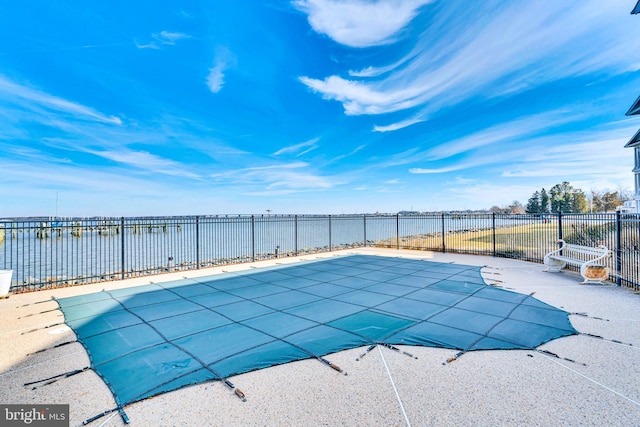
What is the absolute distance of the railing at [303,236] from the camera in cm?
635

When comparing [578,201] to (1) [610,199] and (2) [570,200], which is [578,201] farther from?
(1) [610,199]

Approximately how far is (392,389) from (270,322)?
212cm

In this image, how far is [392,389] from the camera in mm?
2367

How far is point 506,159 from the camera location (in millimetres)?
21406

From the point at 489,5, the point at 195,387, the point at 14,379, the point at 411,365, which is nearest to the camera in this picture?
the point at 195,387

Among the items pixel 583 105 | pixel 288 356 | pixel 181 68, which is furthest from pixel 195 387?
pixel 583 105

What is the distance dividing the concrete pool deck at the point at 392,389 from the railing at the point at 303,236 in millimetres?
3796

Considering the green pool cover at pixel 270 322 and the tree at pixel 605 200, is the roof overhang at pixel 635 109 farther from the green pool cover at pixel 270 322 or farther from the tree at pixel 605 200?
the tree at pixel 605 200

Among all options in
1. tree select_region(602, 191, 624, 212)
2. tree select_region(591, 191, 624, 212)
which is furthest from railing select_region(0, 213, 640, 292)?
tree select_region(602, 191, 624, 212)

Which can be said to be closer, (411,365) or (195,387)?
(195,387)

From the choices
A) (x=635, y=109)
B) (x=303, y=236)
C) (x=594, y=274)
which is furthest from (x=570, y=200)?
(x=303, y=236)

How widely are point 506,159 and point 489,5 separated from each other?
54.0 feet

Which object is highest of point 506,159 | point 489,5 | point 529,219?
point 489,5

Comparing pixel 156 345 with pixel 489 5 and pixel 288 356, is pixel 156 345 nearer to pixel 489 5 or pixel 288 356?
pixel 288 356
